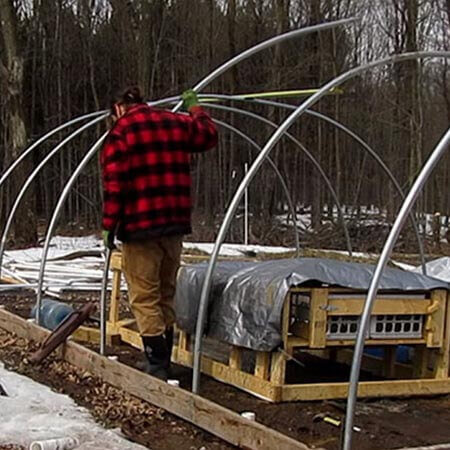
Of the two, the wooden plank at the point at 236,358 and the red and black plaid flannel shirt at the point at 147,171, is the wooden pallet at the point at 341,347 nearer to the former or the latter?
A: the wooden plank at the point at 236,358

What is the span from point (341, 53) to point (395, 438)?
1810 cm

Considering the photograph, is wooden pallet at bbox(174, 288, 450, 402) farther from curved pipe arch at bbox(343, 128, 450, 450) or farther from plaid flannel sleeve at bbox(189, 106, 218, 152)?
curved pipe arch at bbox(343, 128, 450, 450)

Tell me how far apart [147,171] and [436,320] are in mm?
1959

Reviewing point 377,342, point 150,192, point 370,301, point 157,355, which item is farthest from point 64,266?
point 370,301

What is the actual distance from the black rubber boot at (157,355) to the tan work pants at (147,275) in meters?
0.06

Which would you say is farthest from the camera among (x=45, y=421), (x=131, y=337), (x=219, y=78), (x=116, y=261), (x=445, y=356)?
(x=219, y=78)

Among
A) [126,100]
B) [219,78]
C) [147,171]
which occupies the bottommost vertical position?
[147,171]

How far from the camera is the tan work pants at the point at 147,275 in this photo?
496 cm

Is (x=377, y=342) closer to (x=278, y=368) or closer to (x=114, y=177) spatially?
(x=278, y=368)

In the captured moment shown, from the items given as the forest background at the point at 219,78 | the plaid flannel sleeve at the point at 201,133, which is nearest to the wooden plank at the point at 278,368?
the plaid flannel sleeve at the point at 201,133

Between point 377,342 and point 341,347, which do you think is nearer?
point 377,342

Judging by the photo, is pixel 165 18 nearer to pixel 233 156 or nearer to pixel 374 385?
pixel 233 156

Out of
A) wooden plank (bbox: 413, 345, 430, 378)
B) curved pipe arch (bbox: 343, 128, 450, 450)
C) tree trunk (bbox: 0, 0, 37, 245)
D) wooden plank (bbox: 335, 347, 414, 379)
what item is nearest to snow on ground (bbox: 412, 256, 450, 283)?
wooden plank (bbox: 335, 347, 414, 379)

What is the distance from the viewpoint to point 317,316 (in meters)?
4.75
